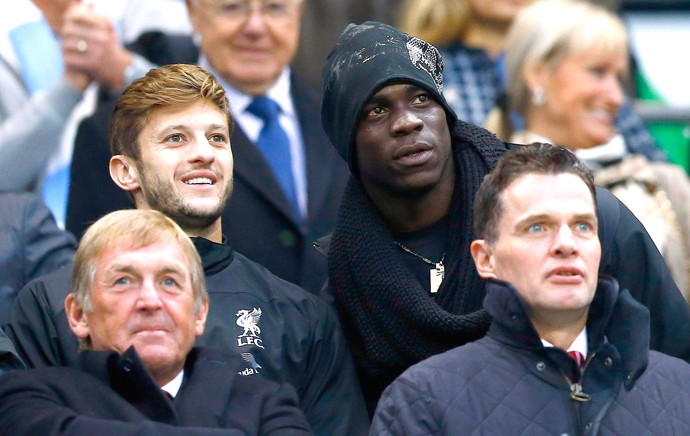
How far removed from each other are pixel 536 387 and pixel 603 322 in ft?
0.79

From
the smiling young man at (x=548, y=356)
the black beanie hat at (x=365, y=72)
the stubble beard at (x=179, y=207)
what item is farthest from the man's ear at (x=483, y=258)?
the stubble beard at (x=179, y=207)

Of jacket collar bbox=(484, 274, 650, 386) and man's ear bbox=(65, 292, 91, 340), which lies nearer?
jacket collar bbox=(484, 274, 650, 386)

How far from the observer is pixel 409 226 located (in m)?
4.81

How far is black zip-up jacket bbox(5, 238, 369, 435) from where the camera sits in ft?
14.4

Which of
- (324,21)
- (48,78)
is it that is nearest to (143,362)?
(48,78)

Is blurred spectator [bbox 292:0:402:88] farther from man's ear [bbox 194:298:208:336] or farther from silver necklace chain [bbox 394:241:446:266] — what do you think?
man's ear [bbox 194:298:208:336]

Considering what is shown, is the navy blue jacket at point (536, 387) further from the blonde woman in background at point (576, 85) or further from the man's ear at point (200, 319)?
the blonde woman in background at point (576, 85)

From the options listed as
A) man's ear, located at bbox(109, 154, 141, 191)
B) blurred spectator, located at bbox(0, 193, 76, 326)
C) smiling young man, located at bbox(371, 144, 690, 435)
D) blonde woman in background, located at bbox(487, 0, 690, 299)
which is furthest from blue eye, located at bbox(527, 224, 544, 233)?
blonde woman in background, located at bbox(487, 0, 690, 299)

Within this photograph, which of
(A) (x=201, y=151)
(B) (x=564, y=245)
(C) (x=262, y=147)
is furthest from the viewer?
(C) (x=262, y=147)

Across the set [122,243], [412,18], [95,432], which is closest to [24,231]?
[122,243]

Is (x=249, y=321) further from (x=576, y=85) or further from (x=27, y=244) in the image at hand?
(x=576, y=85)

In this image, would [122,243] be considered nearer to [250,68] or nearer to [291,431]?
[291,431]

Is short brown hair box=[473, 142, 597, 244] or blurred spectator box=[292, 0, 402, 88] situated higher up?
short brown hair box=[473, 142, 597, 244]

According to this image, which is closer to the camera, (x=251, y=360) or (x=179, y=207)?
(x=251, y=360)
